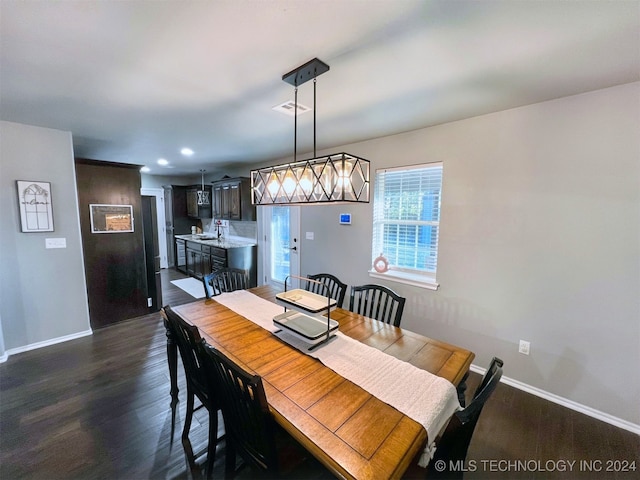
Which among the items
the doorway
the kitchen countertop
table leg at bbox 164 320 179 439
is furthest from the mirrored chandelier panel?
the doorway

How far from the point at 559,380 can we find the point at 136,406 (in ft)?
11.3

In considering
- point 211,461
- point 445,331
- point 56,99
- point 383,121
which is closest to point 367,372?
point 211,461

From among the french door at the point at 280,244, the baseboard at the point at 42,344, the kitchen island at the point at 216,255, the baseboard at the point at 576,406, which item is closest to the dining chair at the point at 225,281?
the french door at the point at 280,244

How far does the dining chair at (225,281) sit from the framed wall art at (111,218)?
1.83 metres

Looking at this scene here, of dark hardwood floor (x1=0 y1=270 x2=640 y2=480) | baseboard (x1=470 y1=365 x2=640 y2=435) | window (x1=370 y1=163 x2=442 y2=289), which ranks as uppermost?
window (x1=370 y1=163 x2=442 y2=289)

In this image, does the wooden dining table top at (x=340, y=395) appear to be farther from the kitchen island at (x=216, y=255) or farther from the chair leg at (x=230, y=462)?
the kitchen island at (x=216, y=255)

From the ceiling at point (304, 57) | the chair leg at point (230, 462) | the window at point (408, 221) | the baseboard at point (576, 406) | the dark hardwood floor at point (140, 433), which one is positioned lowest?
the dark hardwood floor at point (140, 433)

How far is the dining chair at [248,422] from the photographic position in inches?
41.6

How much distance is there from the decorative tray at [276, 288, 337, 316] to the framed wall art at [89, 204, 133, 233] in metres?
2.99

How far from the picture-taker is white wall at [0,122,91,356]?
2.69m

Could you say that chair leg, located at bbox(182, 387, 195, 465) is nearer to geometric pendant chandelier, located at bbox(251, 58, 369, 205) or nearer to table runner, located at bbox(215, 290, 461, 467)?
table runner, located at bbox(215, 290, 461, 467)

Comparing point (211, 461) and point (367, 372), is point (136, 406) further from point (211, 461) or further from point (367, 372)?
point (367, 372)

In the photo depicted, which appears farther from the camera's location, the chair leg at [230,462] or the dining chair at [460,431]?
the chair leg at [230,462]

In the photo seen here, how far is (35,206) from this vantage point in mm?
2805
